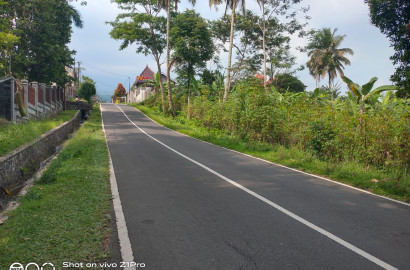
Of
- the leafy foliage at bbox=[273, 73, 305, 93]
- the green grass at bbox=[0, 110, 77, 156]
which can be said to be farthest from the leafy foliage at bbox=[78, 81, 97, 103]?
the green grass at bbox=[0, 110, 77, 156]

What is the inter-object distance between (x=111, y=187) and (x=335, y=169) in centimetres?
636

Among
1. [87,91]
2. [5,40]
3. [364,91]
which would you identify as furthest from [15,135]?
[87,91]

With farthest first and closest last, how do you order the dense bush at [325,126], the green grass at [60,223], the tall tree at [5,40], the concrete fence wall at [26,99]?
the concrete fence wall at [26,99]
the tall tree at [5,40]
the dense bush at [325,126]
the green grass at [60,223]

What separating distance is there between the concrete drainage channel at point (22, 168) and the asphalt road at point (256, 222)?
7.16ft

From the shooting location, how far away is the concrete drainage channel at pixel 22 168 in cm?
806

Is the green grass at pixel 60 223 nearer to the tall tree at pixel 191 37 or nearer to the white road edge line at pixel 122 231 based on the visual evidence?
the white road edge line at pixel 122 231

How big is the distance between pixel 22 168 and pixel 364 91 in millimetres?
14335

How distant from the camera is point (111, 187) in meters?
7.94

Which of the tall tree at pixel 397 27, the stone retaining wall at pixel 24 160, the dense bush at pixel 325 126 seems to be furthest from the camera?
the dense bush at pixel 325 126

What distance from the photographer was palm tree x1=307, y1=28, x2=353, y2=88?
51750 millimetres

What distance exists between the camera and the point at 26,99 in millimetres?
19078

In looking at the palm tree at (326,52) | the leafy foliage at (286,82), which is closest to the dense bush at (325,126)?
the leafy foliage at (286,82)

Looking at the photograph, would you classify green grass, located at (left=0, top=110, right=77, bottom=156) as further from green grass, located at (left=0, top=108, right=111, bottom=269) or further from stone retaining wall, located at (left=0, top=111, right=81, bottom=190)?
green grass, located at (left=0, top=108, right=111, bottom=269)

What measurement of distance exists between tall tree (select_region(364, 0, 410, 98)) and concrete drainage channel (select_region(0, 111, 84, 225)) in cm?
856
